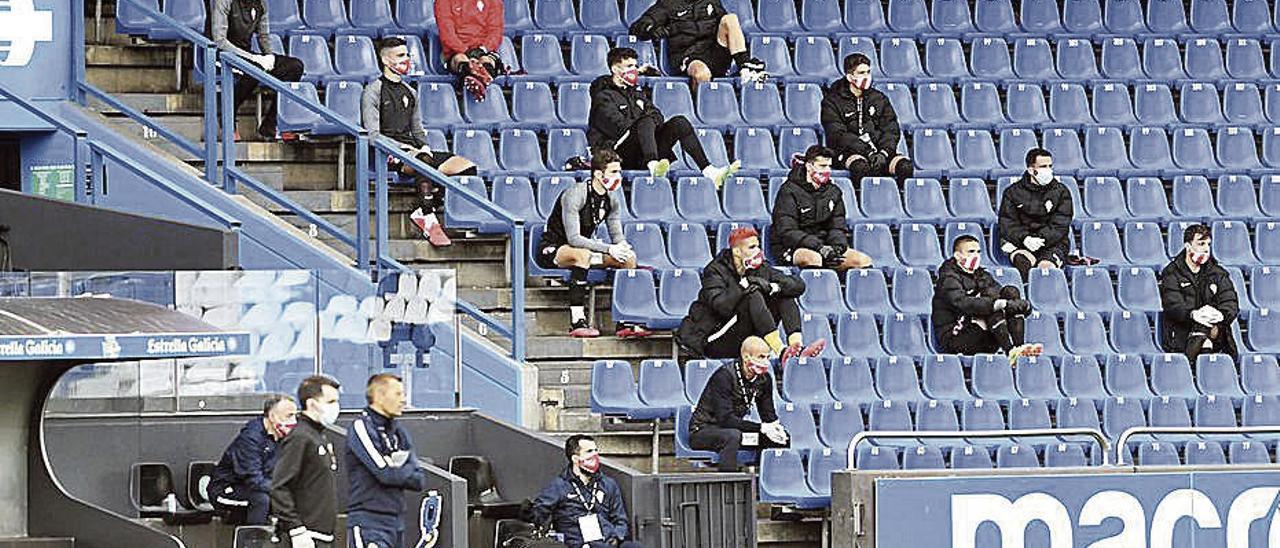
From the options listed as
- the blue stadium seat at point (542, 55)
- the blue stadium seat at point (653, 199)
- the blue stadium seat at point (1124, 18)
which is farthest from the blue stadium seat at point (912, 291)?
the blue stadium seat at point (1124, 18)

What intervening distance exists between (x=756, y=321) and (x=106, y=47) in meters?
5.21

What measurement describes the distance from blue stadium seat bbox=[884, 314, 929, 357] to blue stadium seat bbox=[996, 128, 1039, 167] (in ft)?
8.76

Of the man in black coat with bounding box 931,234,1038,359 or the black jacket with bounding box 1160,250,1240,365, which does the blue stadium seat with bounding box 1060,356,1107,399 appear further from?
the black jacket with bounding box 1160,250,1240,365

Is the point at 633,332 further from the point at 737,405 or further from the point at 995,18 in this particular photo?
the point at 995,18

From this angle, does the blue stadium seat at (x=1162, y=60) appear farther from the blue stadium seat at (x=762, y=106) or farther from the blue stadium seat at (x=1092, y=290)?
the blue stadium seat at (x=762, y=106)

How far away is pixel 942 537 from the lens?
11.9 meters

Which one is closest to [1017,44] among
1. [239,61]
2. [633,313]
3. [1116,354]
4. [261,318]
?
[1116,354]

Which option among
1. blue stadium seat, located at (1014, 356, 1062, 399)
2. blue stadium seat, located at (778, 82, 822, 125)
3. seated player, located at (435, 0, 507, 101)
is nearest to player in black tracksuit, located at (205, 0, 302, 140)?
seated player, located at (435, 0, 507, 101)

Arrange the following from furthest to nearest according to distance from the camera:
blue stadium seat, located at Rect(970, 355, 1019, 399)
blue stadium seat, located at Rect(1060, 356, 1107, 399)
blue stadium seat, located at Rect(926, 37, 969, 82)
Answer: blue stadium seat, located at Rect(926, 37, 969, 82)
blue stadium seat, located at Rect(1060, 356, 1107, 399)
blue stadium seat, located at Rect(970, 355, 1019, 399)

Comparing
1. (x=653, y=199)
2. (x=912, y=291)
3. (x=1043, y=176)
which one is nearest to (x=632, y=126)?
(x=653, y=199)

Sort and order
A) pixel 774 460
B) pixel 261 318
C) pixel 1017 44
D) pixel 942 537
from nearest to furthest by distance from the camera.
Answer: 1. pixel 942 537
2. pixel 261 318
3. pixel 774 460
4. pixel 1017 44

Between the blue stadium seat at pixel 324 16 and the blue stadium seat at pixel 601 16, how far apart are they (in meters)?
Answer: 1.90

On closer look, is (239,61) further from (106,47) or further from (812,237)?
(812,237)

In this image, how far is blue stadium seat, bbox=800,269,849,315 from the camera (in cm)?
1634
